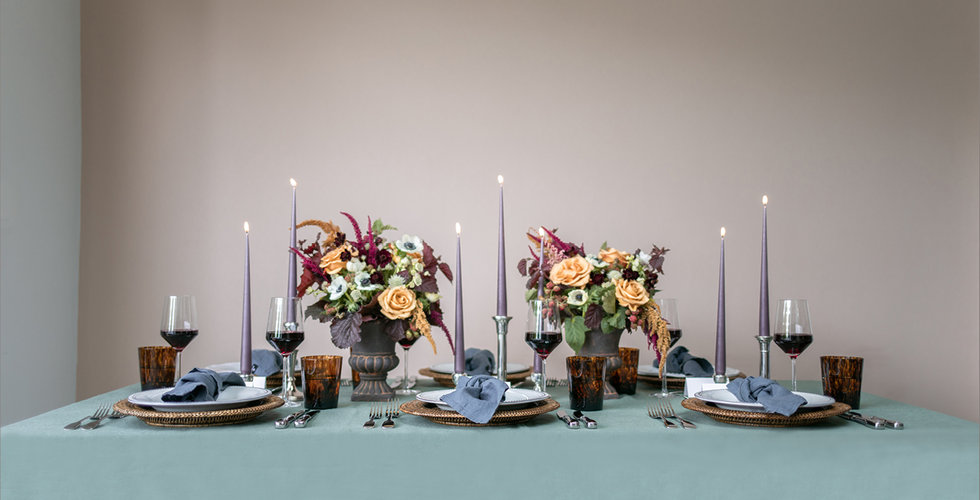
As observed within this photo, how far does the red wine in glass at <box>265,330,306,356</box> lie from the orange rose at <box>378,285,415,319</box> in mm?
169

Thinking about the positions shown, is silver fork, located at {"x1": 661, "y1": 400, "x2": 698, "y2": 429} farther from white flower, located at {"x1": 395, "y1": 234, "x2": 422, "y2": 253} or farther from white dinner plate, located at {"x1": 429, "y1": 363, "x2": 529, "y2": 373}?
white flower, located at {"x1": 395, "y1": 234, "x2": 422, "y2": 253}

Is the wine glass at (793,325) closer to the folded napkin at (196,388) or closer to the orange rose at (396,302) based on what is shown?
the orange rose at (396,302)

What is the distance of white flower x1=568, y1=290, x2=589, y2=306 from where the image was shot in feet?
5.01

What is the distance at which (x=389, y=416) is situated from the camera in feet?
4.23

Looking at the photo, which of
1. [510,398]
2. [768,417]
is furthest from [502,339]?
[768,417]

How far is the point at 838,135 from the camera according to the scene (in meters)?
2.51

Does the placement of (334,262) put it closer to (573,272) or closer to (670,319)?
(573,272)

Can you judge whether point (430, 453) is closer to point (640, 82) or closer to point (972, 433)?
point (972, 433)

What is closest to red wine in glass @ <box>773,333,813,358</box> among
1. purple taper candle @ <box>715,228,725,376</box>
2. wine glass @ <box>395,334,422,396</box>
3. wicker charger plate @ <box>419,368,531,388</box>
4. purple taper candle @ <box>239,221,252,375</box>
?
purple taper candle @ <box>715,228,725,376</box>

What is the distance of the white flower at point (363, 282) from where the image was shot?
4.74 feet

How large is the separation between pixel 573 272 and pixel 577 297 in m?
0.06

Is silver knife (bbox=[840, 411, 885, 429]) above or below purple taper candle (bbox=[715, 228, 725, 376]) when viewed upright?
below

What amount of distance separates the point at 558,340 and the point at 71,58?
1.95 metres

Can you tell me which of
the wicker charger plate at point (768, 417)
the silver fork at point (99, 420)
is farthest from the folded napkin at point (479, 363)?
the silver fork at point (99, 420)
